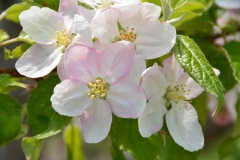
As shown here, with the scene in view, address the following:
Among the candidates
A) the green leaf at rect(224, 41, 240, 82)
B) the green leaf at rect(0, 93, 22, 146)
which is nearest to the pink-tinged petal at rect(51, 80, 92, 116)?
the green leaf at rect(0, 93, 22, 146)

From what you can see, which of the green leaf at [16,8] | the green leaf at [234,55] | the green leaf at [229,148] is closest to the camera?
the green leaf at [234,55]

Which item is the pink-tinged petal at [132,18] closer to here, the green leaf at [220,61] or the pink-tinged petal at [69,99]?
the pink-tinged petal at [69,99]

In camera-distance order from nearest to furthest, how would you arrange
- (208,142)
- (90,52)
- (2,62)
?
(90,52) → (2,62) → (208,142)

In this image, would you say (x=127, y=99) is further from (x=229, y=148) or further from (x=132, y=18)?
(x=229, y=148)

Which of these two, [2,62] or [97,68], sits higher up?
[97,68]

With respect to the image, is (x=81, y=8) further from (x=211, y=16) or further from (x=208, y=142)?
(x=208, y=142)

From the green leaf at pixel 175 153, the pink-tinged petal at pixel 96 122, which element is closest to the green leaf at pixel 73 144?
the green leaf at pixel 175 153

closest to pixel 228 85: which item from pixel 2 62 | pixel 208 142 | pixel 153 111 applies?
pixel 153 111
